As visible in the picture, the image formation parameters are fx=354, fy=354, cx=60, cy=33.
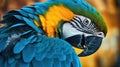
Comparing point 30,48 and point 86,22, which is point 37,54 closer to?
point 30,48

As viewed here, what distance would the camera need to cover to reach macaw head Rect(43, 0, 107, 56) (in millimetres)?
889

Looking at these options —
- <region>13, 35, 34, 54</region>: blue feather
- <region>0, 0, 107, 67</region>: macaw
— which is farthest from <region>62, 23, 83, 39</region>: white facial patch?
<region>13, 35, 34, 54</region>: blue feather

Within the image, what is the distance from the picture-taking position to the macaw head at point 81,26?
0.89 meters

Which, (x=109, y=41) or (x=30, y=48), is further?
(x=109, y=41)

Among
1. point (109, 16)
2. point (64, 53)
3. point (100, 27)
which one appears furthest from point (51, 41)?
point (109, 16)

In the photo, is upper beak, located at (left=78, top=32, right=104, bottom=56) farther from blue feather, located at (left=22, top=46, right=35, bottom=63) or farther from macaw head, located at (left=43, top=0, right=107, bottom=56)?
blue feather, located at (left=22, top=46, right=35, bottom=63)

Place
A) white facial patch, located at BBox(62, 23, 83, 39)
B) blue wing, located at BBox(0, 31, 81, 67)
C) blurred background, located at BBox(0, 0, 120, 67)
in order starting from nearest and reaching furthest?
1. blue wing, located at BBox(0, 31, 81, 67)
2. white facial patch, located at BBox(62, 23, 83, 39)
3. blurred background, located at BBox(0, 0, 120, 67)

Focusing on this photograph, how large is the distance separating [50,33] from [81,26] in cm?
9

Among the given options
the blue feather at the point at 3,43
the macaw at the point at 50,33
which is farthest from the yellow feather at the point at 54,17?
the blue feather at the point at 3,43

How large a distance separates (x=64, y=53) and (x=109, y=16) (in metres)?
0.36

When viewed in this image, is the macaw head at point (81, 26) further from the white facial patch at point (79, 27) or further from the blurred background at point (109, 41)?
the blurred background at point (109, 41)

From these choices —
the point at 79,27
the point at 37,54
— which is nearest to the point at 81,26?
the point at 79,27

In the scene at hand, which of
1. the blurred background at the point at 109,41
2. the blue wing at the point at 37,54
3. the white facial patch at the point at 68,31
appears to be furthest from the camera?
the blurred background at the point at 109,41

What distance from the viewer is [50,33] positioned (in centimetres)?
86
